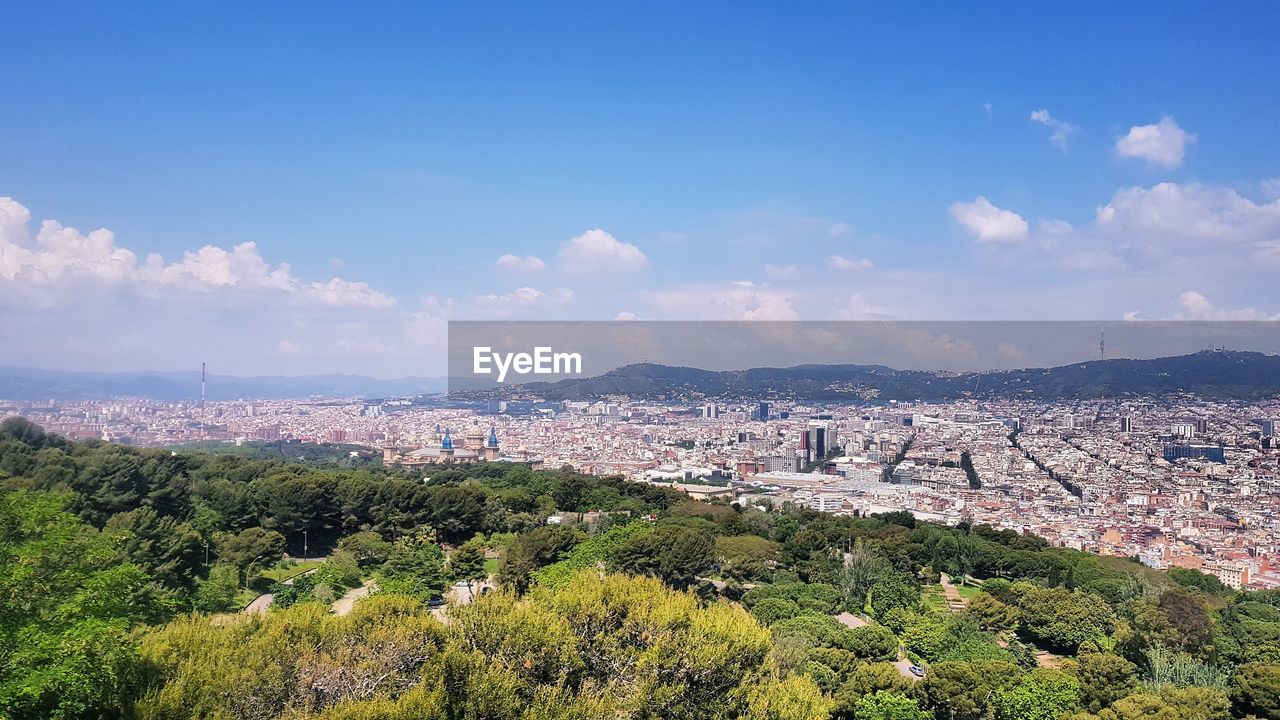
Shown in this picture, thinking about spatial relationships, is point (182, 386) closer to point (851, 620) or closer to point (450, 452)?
point (450, 452)

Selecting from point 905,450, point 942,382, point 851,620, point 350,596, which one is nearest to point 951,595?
point 851,620

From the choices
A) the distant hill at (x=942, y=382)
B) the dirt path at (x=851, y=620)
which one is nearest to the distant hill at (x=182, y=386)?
the distant hill at (x=942, y=382)

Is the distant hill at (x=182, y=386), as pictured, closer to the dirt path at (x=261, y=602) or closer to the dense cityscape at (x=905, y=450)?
the dense cityscape at (x=905, y=450)

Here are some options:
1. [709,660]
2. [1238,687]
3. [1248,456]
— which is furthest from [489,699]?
[1248,456]

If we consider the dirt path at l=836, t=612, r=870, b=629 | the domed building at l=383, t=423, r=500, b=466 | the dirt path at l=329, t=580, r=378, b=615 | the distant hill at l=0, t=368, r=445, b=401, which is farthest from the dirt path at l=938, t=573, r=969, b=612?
the distant hill at l=0, t=368, r=445, b=401

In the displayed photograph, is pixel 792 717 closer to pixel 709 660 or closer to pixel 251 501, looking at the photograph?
pixel 709 660

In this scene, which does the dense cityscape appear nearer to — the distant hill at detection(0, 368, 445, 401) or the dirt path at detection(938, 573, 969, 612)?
the distant hill at detection(0, 368, 445, 401)
